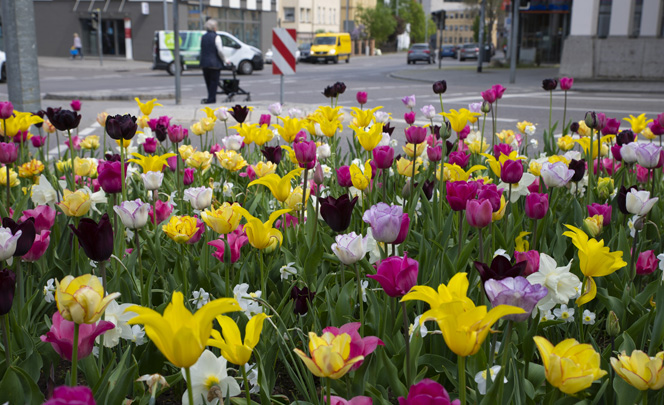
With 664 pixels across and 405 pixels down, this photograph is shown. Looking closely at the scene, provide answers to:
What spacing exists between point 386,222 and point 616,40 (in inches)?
789

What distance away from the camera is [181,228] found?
75.8 inches

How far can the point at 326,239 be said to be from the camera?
2.28 m

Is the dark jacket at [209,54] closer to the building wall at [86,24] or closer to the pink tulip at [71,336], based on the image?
the pink tulip at [71,336]

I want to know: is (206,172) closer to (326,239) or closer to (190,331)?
(326,239)

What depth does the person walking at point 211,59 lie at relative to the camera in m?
12.9

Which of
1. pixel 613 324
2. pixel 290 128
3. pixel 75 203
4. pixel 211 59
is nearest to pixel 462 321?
pixel 613 324

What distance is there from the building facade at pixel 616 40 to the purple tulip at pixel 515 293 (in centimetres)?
2009

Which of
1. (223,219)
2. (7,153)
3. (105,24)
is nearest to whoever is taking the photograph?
(223,219)

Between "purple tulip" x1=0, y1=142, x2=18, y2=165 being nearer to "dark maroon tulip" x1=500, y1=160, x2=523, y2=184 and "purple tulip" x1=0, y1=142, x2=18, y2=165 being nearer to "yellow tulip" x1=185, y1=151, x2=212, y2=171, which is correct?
"yellow tulip" x1=185, y1=151, x2=212, y2=171


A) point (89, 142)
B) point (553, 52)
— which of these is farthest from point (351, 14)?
point (89, 142)

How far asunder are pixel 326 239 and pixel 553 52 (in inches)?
1400

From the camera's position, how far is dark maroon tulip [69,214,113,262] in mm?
1488

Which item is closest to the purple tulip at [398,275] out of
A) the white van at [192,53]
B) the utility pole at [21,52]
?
the utility pole at [21,52]

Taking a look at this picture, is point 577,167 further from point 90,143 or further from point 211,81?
point 211,81
